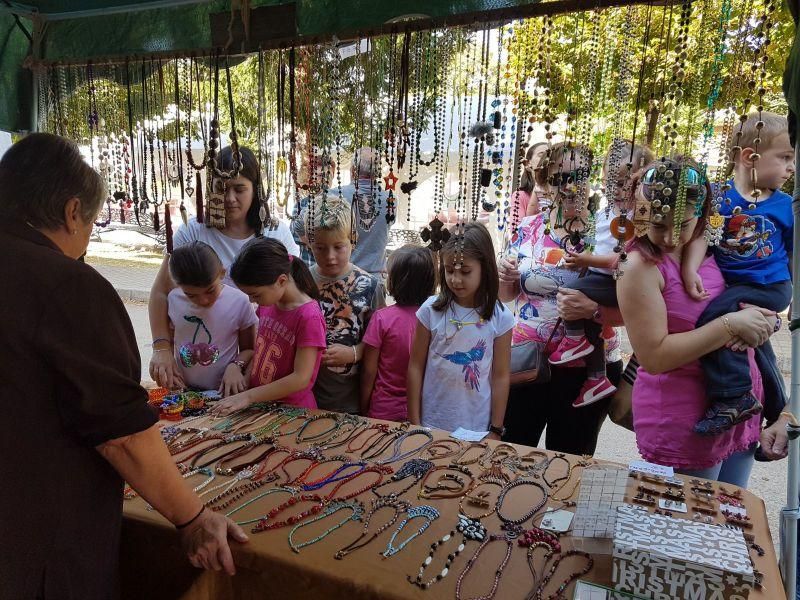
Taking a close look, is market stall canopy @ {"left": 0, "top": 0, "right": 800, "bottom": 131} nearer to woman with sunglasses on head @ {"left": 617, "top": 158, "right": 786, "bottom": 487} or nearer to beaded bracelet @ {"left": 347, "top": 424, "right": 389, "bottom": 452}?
woman with sunglasses on head @ {"left": 617, "top": 158, "right": 786, "bottom": 487}

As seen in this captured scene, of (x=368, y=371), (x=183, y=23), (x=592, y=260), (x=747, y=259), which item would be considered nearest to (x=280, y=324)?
(x=368, y=371)

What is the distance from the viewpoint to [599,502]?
1.43 m

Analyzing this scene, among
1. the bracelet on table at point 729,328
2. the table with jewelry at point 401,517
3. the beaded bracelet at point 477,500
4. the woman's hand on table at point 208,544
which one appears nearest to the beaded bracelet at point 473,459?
the table with jewelry at point 401,517

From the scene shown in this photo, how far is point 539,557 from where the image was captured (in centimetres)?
138

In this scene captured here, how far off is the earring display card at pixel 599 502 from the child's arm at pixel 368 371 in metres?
1.29

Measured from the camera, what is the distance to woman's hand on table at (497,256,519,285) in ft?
9.34

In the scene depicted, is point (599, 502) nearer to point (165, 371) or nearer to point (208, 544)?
point (208, 544)

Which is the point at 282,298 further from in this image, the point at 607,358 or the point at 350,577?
the point at 607,358

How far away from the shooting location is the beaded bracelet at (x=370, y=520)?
1399 mm


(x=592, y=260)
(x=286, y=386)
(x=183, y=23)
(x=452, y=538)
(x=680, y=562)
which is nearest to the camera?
(x=680, y=562)

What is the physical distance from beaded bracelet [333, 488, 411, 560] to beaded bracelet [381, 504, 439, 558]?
1.0 inches

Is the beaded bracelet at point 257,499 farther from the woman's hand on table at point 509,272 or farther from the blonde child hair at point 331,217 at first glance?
the woman's hand on table at point 509,272

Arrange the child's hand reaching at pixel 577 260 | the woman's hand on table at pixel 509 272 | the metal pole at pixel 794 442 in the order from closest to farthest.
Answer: the metal pole at pixel 794 442
the child's hand reaching at pixel 577 260
the woman's hand on table at pixel 509 272

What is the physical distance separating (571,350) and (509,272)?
531 mm
